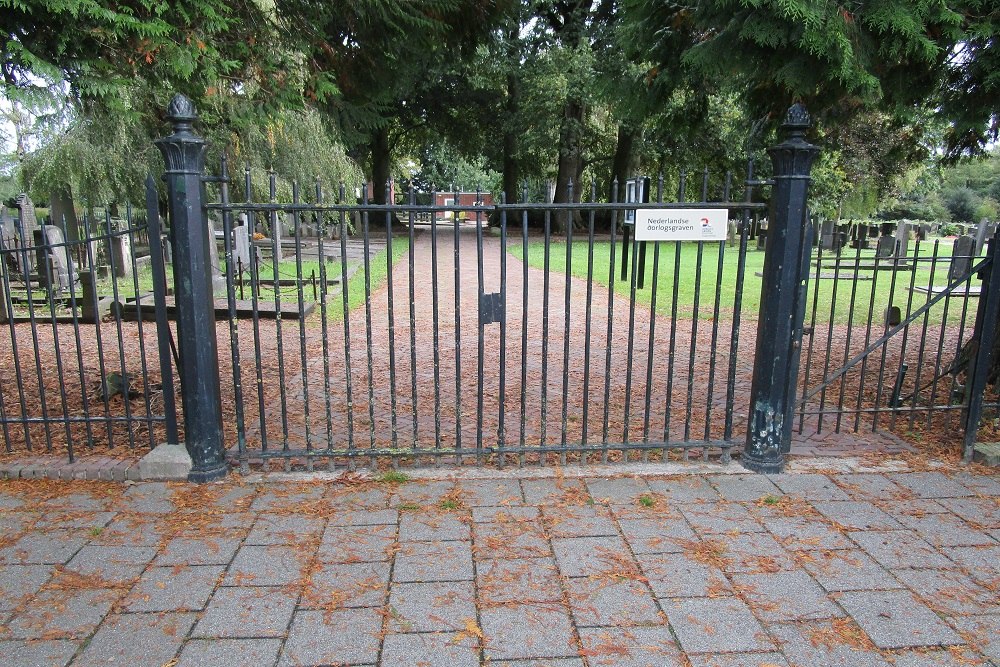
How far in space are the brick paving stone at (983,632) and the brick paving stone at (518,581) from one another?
1.62 m

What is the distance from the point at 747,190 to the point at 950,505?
2145mm

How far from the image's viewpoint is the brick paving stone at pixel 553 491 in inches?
152

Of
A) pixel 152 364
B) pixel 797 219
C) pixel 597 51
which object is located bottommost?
pixel 152 364

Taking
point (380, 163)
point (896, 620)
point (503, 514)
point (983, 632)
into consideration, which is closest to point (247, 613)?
point (503, 514)

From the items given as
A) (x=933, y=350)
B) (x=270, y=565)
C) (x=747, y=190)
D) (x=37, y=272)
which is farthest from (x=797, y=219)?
(x=37, y=272)

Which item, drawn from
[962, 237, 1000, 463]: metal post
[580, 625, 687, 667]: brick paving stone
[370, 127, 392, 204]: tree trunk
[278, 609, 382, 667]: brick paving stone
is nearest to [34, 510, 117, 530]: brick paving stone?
[278, 609, 382, 667]: brick paving stone

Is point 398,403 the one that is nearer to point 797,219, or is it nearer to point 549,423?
point 549,423

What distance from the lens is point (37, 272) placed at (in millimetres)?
12070

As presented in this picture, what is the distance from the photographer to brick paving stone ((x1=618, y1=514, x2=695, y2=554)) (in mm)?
3367

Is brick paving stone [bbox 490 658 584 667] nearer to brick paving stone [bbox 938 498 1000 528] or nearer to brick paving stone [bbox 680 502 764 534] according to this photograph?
brick paving stone [bbox 680 502 764 534]

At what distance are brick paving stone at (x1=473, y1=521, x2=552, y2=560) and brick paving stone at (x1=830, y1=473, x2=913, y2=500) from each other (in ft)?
6.37

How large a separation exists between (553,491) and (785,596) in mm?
1409

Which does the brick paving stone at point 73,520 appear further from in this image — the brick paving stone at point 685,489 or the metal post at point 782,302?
the metal post at point 782,302

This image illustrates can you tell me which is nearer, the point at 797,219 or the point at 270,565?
the point at 270,565
